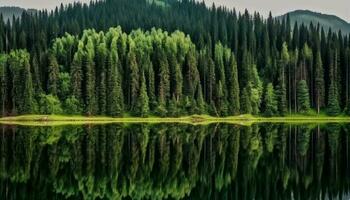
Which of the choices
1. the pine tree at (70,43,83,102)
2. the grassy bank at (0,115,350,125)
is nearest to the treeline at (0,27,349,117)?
the pine tree at (70,43,83,102)

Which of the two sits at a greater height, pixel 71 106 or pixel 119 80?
pixel 119 80

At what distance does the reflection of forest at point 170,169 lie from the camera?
38812mm

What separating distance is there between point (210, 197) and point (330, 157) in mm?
22570

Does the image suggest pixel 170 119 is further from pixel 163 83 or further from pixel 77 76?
pixel 77 76

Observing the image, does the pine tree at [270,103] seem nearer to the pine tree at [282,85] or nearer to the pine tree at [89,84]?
the pine tree at [282,85]

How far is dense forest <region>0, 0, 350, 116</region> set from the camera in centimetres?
13512

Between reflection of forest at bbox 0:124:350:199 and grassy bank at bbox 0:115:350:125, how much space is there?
5196 centimetres

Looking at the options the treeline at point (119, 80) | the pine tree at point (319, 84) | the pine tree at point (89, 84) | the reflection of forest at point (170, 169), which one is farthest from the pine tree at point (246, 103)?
the reflection of forest at point (170, 169)

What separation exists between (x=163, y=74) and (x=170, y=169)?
95.9 metres

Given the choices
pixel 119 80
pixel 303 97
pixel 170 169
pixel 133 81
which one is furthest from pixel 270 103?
pixel 170 169

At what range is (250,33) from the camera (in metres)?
180

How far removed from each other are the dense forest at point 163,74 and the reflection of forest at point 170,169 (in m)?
63.1

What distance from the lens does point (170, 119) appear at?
443 ft

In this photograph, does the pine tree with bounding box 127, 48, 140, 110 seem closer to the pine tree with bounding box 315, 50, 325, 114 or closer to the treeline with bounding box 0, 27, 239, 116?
the treeline with bounding box 0, 27, 239, 116
